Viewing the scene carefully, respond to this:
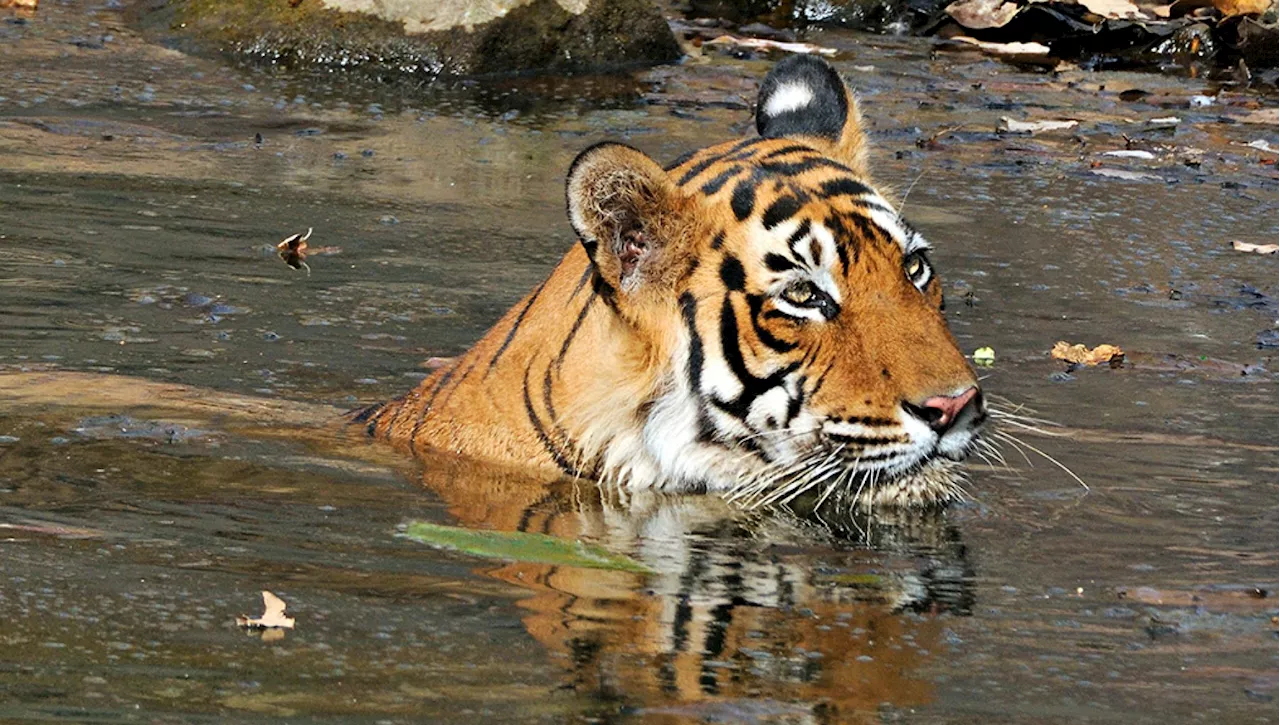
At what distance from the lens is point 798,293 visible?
4043 mm

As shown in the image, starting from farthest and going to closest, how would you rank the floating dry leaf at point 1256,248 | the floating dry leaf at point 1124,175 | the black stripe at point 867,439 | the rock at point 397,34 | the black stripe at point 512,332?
the rock at point 397,34 → the floating dry leaf at point 1124,175 → the floating dry leaf at point 1256,248 → the black stripe at point 512,332 → the black stripe at point 867,439

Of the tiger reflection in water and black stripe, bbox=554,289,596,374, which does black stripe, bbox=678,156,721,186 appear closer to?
black stripe, bbox=554,289,596,374

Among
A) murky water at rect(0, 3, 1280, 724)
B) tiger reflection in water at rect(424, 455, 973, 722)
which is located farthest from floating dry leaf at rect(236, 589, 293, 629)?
tiger reflection in water at rect(424, 455, 973, 722)

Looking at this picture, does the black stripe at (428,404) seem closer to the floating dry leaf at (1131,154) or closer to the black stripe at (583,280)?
the black stripe at (583,280)

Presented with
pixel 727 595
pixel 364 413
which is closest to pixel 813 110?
pixel 364 413

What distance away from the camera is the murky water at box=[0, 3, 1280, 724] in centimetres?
300

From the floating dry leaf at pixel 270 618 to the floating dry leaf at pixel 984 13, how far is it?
904cm

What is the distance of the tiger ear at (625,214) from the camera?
3918mm

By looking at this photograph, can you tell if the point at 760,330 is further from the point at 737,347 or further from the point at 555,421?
the point at 555,421

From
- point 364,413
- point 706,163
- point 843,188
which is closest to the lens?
point 843,188

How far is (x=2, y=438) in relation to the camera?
14.7 feet

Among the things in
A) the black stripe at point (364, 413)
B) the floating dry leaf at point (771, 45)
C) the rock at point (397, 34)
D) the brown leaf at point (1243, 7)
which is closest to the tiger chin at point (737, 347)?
the black stripe at point (364, 413)

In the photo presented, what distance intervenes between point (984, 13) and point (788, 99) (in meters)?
7.33

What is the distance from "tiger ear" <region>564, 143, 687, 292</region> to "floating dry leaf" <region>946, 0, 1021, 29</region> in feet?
26.0
